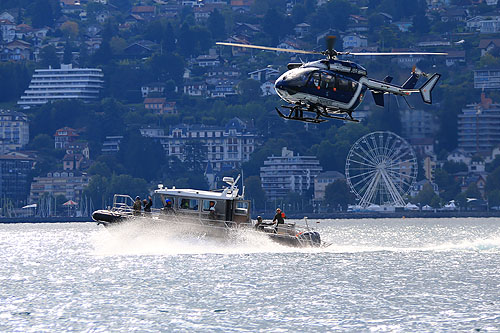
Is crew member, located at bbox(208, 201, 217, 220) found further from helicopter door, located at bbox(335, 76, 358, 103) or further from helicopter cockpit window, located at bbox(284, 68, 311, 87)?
helicopter door, located at bbox(335, 76, 358, 103)

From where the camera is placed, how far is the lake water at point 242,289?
52.9 meters

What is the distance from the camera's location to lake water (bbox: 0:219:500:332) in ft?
173

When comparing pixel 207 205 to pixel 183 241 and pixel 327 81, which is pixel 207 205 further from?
pixel 327 81

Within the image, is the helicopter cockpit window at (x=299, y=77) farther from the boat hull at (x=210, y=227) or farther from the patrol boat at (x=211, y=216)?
the boat hull at (x=210, y=227)

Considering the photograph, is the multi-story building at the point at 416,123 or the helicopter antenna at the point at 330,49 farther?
the multi-story building at the point at 416,123

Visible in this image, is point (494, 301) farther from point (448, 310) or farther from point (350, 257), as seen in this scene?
point (350, 257)

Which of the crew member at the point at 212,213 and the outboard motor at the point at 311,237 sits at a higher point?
the crew member at the point at 212,213

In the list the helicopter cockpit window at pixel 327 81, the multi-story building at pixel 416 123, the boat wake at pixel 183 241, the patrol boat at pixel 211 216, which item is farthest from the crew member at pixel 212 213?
the multi-story building at pixel 416 123

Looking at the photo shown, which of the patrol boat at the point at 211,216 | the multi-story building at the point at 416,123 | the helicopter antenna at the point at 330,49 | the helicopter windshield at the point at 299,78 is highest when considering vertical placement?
the multi-story building at the point at 416,123

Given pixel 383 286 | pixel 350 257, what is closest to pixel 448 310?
pixel 383 286

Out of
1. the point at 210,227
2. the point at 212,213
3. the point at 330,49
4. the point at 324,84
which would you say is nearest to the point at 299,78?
the point at 324,84

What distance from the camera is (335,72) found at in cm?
5966

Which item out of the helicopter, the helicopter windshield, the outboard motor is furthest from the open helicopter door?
the outboard motor

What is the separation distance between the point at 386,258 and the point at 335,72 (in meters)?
25.5
